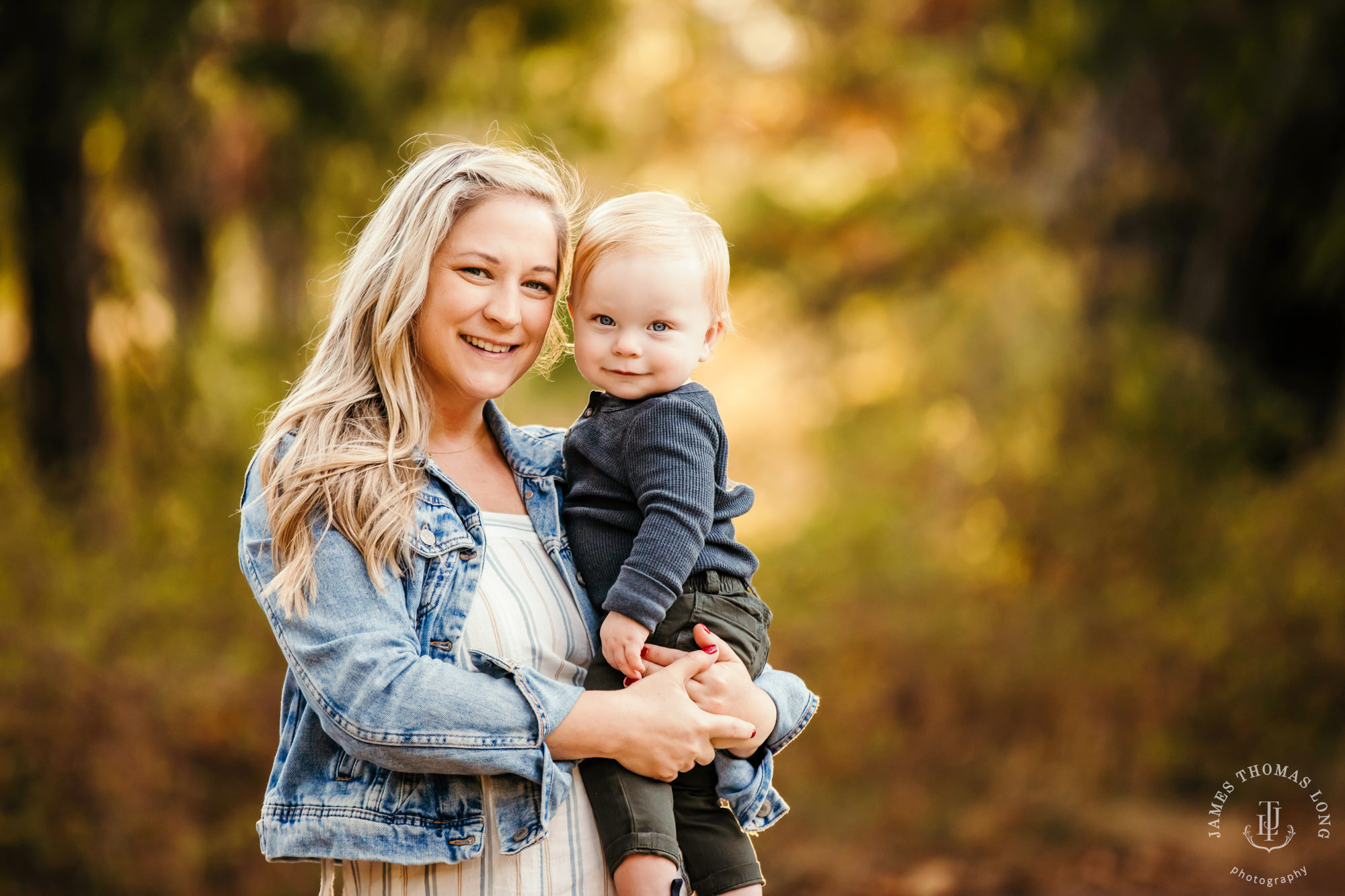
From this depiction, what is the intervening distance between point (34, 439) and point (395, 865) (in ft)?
12.8

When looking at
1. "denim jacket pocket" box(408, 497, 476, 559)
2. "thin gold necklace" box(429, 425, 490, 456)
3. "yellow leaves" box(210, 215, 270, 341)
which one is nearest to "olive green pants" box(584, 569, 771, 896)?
"denim jacket pocket" box(408, 497, 476, 559)

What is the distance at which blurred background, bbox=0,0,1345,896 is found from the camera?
4.40 m

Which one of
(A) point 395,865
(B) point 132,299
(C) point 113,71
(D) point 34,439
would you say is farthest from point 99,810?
(A) point 395,865

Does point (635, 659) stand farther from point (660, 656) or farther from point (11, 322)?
point (11, 322)

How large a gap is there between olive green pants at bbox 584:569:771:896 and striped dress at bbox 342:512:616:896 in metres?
0.04

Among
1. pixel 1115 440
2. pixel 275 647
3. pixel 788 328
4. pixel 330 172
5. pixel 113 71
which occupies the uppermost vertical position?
pixel 788 328

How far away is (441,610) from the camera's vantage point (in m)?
1.67

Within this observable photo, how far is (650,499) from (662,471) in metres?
0.05

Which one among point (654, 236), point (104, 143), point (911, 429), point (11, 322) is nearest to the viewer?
point (654, 236)

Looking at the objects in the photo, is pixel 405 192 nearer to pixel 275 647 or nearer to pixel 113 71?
pixel 113 71

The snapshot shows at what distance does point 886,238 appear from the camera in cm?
820

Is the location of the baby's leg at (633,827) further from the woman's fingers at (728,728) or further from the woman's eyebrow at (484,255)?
the woman's eyebrow at (484,255)

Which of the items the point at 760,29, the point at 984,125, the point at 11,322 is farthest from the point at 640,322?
the point at 760,29

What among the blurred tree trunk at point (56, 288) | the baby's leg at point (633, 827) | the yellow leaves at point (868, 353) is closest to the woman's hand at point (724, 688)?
the baby's leg at point (633, 827)
